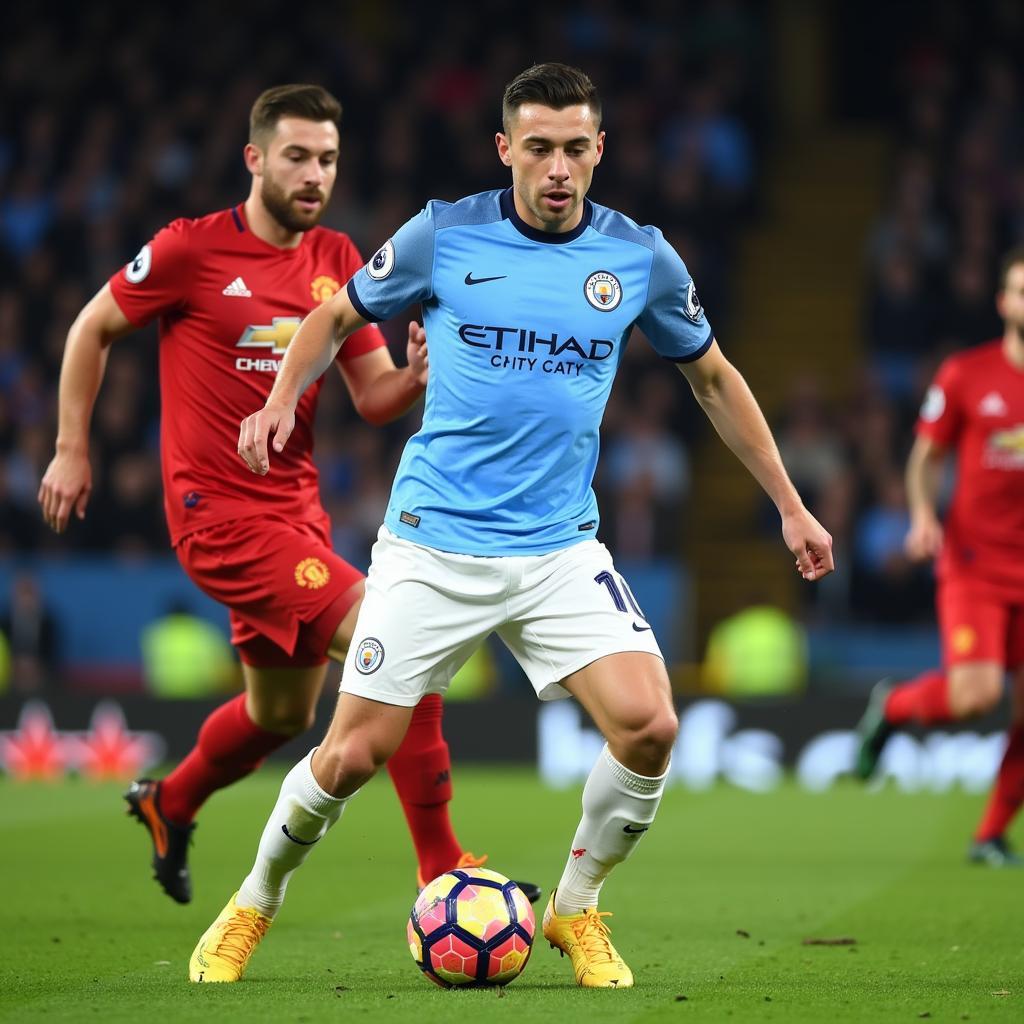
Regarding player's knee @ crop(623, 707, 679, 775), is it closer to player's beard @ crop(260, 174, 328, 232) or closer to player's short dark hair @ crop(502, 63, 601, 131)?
player's short dark hair @ crop(502, 63, 601, 131)

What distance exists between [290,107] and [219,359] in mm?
845

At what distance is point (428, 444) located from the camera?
5.30 meters

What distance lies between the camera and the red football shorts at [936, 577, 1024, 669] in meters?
8.56

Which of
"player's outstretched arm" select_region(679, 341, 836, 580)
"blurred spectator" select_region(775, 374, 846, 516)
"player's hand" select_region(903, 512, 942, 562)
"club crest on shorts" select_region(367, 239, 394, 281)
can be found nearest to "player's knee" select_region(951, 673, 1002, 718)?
"player's hand" select_region(903, 512, 942, 562)

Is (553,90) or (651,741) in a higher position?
(553,90)

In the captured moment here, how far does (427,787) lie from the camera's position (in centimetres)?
602

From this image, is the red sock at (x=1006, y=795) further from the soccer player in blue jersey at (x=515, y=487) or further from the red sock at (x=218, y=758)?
the soccer player in blue jersey at (x=515, y=487)

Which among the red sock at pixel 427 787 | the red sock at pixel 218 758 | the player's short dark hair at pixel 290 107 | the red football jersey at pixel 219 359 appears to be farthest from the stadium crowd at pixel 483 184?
the red sock at pixel 427 787

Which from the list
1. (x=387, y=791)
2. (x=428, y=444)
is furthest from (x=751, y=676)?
(x=428, y=444)

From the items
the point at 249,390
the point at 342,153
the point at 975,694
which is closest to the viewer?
the point at 249,390

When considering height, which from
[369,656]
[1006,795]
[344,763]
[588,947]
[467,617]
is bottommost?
[1006,795]

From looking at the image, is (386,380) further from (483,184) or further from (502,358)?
(483,184)

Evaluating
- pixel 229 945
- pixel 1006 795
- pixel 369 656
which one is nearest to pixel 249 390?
pixel 369 656

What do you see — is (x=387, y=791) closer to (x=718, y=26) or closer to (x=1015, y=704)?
(x=1015, y=704)
